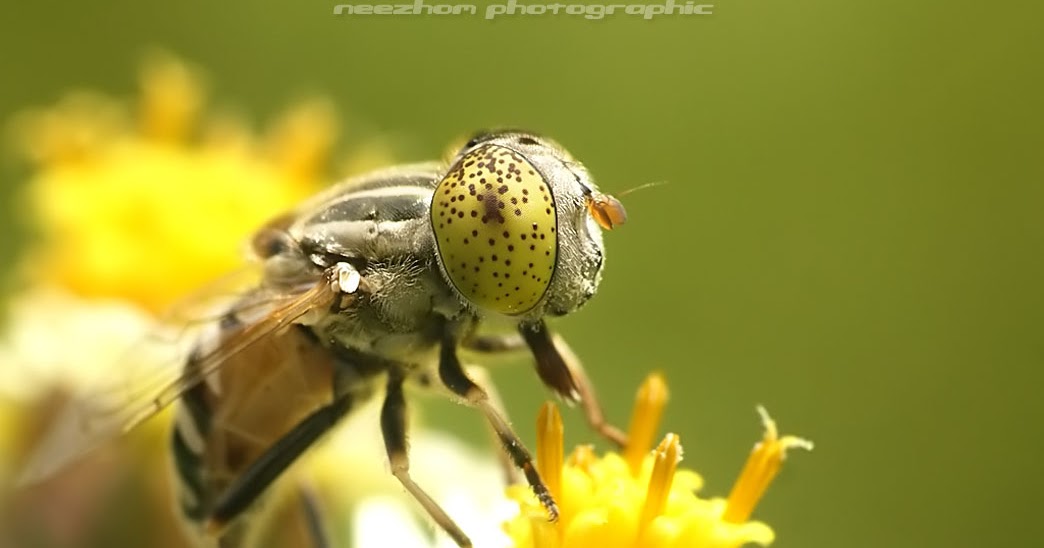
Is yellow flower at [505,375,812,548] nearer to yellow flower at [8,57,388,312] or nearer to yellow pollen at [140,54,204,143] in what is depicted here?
yellow flower at [8,57,388,312]

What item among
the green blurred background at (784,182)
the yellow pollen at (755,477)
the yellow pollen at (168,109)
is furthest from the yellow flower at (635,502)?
the yellow pollen at (168,109)

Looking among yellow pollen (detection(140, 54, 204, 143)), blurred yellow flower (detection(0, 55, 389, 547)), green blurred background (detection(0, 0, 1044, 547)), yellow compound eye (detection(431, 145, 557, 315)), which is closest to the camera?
yellow compound eye (detection(431, 145, 557, 315))

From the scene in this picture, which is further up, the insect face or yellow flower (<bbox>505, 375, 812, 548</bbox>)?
the insect face

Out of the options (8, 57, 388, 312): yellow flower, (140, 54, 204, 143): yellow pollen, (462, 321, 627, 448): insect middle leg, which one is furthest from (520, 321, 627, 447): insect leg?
(140, 54, 204, 143): yellow pollen

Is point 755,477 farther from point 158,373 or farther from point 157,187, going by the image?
point 157,187

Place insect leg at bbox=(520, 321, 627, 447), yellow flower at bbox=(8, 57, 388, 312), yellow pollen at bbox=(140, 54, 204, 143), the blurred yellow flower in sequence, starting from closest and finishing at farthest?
insect leg at bbox=(520, 321, 627, 447), the blurred yellow flower, yellow flower at bbox=(8, 57, 388, 312), yellow pollen at bbox=(140, 54, 204, 143)

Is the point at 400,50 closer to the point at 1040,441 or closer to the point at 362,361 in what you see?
the point at 1040,441
